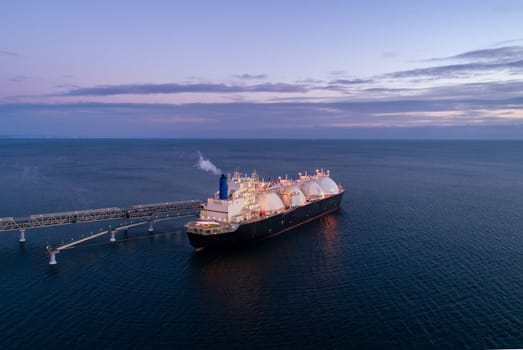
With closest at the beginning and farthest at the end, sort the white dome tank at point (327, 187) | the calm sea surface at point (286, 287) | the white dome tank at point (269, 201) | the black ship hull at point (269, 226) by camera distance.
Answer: the calm sea surface at point (286, 287), the black ship hull at point (269, 226), the white dome tank at point (269, 201), the white dome tank at point (327, 187)

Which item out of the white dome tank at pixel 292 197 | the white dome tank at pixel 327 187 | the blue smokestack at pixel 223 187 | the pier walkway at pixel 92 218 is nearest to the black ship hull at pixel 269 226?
the white dome tank at pixel 292 197

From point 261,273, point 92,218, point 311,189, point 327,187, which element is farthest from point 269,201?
point 92,218

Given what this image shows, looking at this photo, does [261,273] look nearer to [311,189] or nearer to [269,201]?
[269,201]

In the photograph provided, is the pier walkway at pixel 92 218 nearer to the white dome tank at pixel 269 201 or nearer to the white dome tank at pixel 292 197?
the white dome tank at pixel 269 201

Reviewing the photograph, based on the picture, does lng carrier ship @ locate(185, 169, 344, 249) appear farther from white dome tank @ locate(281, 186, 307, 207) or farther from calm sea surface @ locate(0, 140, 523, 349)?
calm sea surface @ locate(0, 140, 523, 349)

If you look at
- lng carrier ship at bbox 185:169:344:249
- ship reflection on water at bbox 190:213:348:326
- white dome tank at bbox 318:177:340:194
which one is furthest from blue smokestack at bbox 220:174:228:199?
white dome tank at bbox 318:177:340:194

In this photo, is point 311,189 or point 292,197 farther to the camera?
point 311,189

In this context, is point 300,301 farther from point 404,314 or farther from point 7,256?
point 7,256

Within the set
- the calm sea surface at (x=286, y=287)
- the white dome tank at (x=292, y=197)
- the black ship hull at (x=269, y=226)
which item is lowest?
the calm sea surface at (x=286, y=287)
